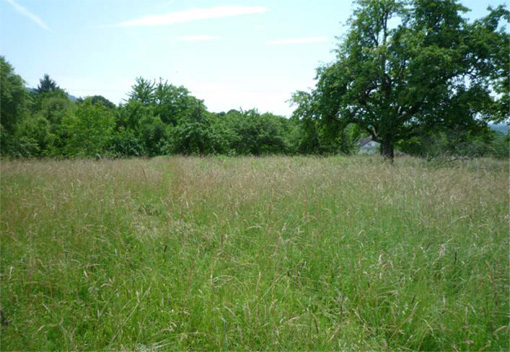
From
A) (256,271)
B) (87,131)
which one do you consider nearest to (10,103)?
(87,131)

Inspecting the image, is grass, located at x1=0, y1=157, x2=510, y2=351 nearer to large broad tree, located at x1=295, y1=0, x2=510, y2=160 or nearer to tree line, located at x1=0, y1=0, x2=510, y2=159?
tree line, located at x1=0, y1=0, x2=510, y2=159

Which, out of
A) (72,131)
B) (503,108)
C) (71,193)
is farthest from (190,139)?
(503,108)

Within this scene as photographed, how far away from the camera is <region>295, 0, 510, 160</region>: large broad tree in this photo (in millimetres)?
12352

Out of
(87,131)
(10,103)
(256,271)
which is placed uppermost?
(10,103)

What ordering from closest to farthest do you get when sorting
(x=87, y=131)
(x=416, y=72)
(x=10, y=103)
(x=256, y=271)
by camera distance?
(x=256, y=271)
(x=416, y=72)
(x=87, y=131)
(x=10, y=103)

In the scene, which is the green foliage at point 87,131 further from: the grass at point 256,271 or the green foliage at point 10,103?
the grass at point 256,271

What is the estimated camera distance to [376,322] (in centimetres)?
204

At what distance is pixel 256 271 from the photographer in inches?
96.6

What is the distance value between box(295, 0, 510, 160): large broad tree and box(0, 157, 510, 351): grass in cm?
1076

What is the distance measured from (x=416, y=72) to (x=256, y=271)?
1354cm

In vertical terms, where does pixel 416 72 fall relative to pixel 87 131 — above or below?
above

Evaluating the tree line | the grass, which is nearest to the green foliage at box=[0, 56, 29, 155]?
the tree line

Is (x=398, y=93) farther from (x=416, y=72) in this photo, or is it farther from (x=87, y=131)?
(x=87, y=131)

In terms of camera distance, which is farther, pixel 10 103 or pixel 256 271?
pixel 10 103
